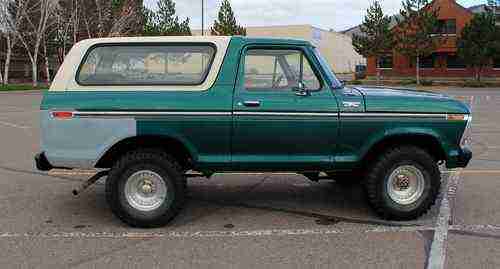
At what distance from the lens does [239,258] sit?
4727 millimetres

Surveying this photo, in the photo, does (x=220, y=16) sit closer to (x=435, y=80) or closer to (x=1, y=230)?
(x=435, y=80)

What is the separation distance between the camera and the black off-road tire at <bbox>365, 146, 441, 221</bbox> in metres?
5.80

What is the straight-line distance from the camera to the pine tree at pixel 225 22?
50.2 metres

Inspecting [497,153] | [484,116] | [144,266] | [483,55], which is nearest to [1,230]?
[144,266]

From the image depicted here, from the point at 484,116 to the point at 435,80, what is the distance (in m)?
35.7

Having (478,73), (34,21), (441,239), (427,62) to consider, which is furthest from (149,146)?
(427,62)

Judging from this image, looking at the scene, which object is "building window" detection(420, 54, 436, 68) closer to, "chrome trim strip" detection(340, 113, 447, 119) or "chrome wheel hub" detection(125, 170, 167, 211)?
"chrome trim strip" detection(340, 113, 447, 119)

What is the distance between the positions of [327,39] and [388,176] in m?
82.5

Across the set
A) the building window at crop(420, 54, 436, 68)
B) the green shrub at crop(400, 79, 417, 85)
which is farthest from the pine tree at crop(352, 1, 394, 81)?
the building window at crop(420, 54, 436, 68)

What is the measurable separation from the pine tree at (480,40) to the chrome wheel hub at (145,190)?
150ft

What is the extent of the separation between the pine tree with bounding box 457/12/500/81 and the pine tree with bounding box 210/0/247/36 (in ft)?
62.9

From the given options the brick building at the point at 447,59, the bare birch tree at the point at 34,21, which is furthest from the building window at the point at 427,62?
the bare birch tree at the point at 34,21

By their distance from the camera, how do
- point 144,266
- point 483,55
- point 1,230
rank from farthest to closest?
1. point 483,55
2. point 1,230
3. point 144,266

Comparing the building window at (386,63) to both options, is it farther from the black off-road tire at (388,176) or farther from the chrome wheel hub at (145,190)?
the chrome wheel hub at (145,190)
